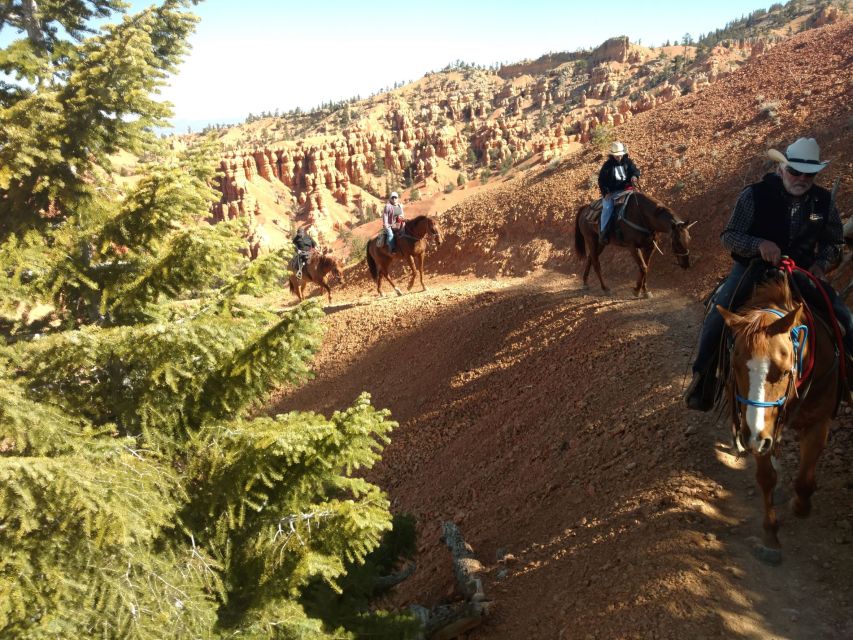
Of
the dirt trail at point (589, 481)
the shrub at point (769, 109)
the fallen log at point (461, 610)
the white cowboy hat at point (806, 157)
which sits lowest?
the fallen log at point (461, 610)

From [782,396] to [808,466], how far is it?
4.49ft

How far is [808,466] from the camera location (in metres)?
4.95

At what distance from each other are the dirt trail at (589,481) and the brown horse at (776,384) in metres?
0.51

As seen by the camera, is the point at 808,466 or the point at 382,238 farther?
the point at 382,238

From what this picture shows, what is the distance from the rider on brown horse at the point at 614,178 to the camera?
12734 mm

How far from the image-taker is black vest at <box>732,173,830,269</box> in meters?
5.06

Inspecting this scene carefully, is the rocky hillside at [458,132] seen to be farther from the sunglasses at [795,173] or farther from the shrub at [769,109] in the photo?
the sunglasses at [795,173]

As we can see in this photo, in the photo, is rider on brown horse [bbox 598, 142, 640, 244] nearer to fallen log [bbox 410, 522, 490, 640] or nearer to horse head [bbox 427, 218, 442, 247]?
horse head [bbox 427, 218, 442, 247]

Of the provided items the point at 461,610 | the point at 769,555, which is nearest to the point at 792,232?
the point at 769,555

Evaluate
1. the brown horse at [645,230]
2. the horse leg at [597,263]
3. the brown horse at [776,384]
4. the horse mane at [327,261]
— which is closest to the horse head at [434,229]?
the horse mane at [327,261]

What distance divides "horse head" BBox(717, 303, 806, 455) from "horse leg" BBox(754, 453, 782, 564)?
730mm

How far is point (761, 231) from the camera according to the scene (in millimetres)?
5215

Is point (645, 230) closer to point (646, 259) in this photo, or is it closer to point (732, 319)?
point (646, 259)

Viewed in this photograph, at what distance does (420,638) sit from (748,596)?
3.00m
